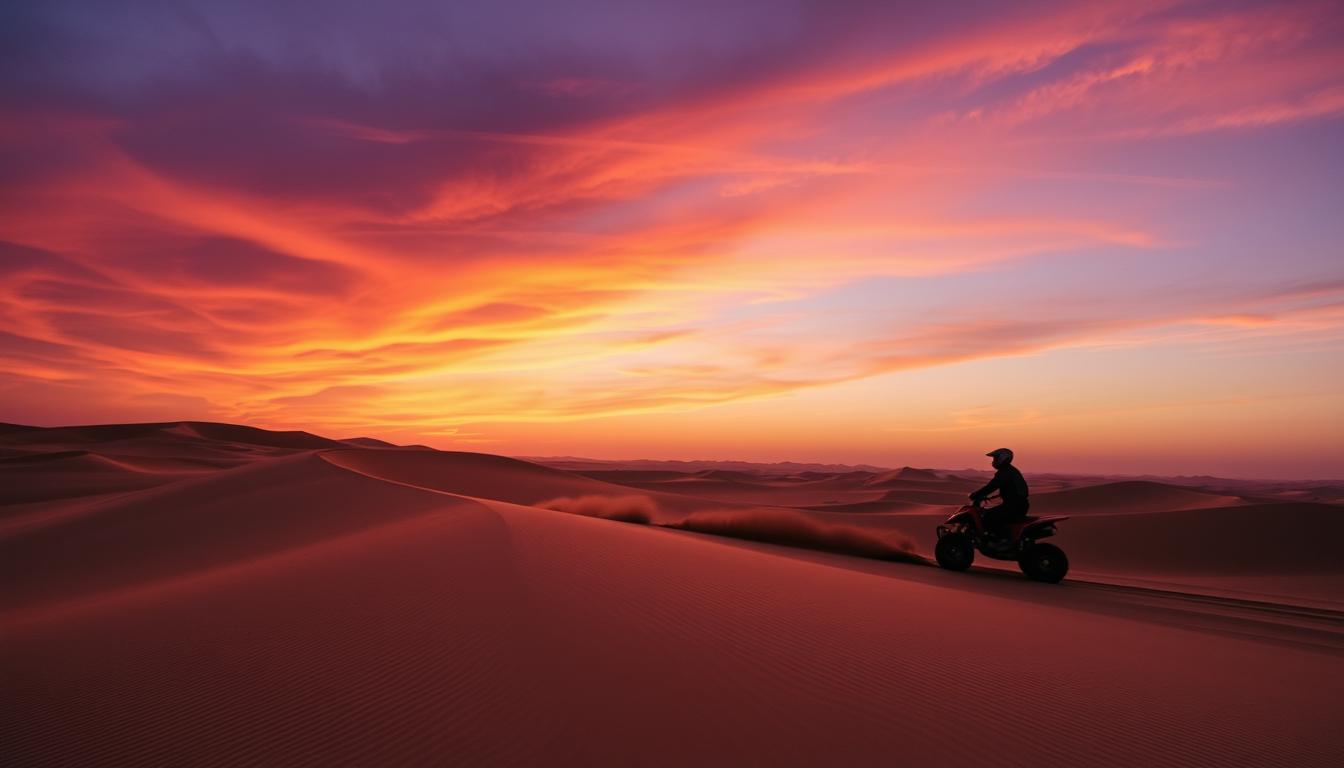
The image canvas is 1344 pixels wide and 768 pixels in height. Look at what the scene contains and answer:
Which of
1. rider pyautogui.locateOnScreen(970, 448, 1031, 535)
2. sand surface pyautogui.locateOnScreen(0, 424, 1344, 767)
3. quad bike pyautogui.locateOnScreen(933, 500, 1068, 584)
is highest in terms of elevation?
rider pyautogui.locateOnScreen(970, 448, 1031, 535)

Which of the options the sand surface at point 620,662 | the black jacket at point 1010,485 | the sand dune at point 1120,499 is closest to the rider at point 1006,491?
the black jacket at point 1010,485

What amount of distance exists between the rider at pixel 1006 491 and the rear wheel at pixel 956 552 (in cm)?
66

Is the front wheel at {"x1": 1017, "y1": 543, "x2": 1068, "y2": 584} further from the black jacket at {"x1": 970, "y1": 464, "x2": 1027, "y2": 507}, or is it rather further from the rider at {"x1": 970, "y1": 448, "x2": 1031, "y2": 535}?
the black jacket at {"x1": 970, "y1": 464, "x2": 1027, "y2": 507}

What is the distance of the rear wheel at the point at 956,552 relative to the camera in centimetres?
1096

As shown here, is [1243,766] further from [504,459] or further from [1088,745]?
[504,459]

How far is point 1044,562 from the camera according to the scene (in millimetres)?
10320

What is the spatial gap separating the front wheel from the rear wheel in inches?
32.7

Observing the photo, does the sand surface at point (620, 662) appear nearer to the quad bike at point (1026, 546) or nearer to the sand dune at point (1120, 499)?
the quad bike at point (1026, 546)

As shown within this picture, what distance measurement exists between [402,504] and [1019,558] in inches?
438

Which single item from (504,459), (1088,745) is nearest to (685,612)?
(1088,745)

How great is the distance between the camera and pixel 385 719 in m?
3.51

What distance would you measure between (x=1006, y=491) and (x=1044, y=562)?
134 cm

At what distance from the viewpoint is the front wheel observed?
10234 millimetres

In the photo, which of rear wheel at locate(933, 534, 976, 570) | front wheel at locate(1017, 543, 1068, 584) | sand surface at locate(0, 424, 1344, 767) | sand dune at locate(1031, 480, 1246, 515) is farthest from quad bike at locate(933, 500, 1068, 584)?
→ sand dune at locate(1031, 480, 1246, 515)
